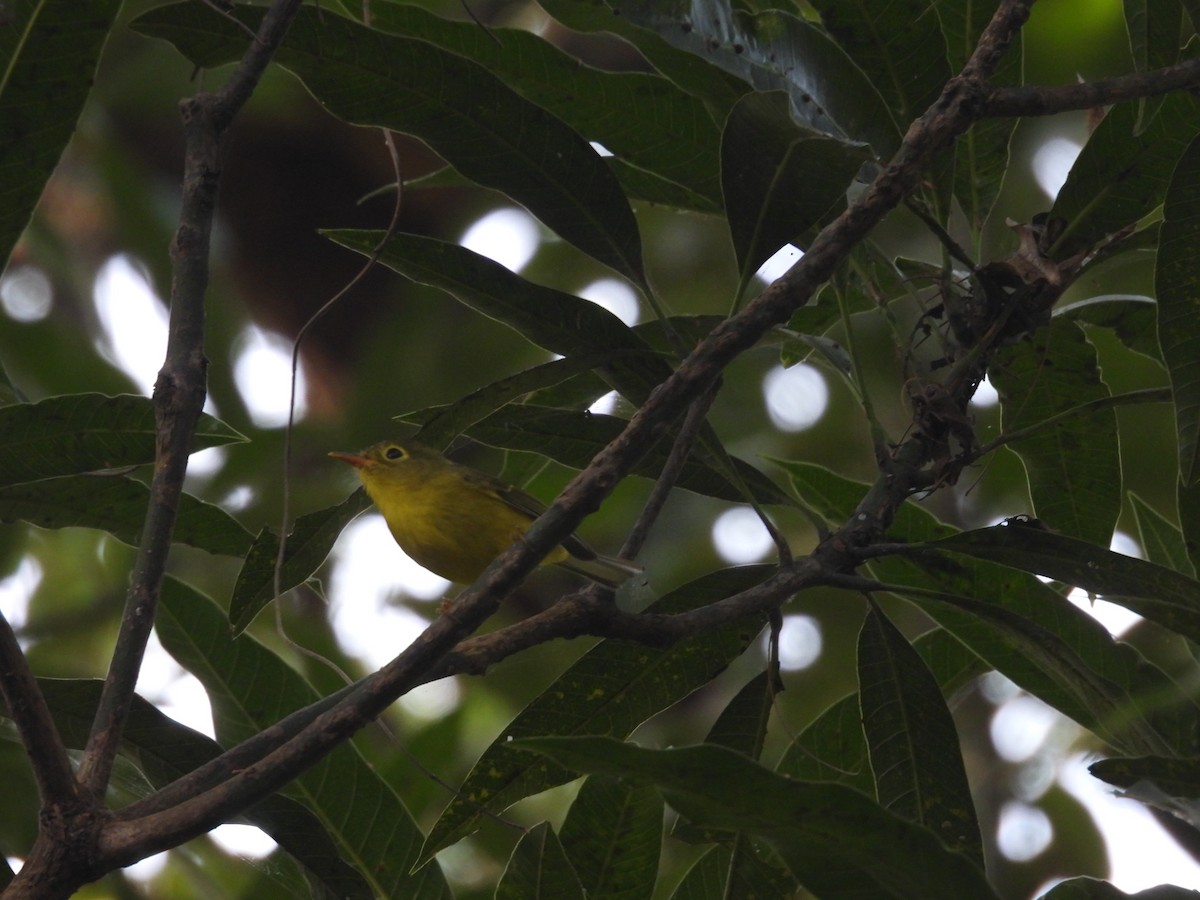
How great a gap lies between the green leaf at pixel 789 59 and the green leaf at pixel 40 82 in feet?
2.55

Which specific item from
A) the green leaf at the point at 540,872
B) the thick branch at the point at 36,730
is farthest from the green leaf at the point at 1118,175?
the thick branch at the point at 36,730

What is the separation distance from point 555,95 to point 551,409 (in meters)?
0.61

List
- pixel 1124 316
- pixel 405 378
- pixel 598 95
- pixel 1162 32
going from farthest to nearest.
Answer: pixel 405 378 → pixel 1124 316 → pixel 598 95 → pixel 1162 32

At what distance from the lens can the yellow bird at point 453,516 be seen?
3.38 m

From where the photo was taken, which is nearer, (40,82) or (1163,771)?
(1163,771)

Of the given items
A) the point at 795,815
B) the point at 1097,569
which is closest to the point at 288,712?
the point at 795,815

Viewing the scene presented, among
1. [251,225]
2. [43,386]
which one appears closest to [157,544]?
[43,386]

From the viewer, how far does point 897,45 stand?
2.21 m

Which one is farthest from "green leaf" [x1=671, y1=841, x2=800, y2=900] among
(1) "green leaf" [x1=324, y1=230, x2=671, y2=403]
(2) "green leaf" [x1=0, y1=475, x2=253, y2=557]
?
(2) "green leaf" [x1=0, y1=475, x2=253, y2=557]

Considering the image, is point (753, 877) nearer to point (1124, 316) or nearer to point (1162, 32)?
point (1124, 316)

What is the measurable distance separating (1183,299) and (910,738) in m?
0.80

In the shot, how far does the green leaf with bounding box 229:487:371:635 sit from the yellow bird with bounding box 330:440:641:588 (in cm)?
113

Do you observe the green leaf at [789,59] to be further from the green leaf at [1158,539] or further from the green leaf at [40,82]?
the green leaf at [1158,539]

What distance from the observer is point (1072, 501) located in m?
2.37
